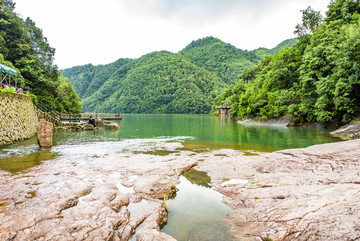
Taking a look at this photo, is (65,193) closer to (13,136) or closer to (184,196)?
(184,196)

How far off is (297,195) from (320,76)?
34762mm

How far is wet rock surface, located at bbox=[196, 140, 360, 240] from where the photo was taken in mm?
3602

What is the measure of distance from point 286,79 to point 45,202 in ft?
167

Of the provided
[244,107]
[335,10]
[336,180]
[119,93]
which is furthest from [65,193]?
[119,93]

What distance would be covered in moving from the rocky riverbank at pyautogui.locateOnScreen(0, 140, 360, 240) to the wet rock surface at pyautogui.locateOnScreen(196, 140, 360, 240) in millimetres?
15

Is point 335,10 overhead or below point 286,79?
overhead

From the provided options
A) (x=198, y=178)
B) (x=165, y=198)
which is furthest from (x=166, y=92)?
(x=165, y=198)

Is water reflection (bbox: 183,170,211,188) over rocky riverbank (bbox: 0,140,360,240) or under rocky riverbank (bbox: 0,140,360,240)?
under

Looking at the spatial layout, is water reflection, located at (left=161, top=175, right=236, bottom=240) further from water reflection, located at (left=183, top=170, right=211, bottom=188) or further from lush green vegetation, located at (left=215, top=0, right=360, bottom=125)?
lush green vegetation, located at (left=215, top=0, right=360, bottom=125)

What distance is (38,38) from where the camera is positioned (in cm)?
A: 4378

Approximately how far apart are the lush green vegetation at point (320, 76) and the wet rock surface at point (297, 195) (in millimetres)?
22216

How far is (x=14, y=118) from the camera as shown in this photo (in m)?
18.0

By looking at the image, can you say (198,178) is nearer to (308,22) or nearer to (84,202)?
(84,202)

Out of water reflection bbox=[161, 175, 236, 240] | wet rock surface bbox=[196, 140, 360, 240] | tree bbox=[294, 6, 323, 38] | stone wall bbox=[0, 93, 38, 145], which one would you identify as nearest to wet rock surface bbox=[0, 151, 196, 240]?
water reflection bbox=[161, 175, 236, 240]
